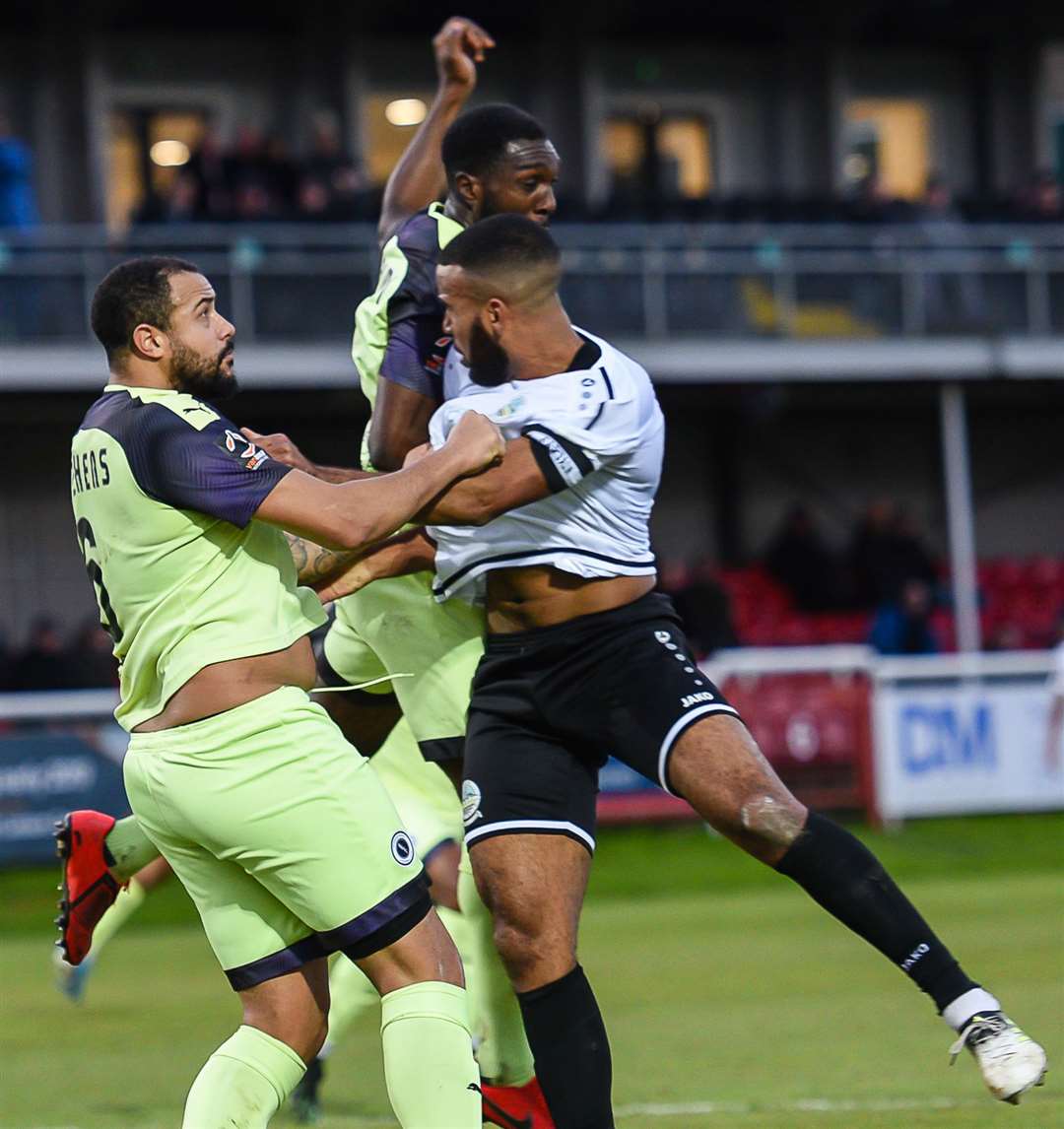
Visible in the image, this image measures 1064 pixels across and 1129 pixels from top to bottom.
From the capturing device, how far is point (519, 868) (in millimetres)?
5164

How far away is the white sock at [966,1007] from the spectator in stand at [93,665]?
12.9 metres

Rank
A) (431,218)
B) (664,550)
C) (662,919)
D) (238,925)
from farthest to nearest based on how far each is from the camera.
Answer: (664,550)
(662,919)
(431,218)
(238,925)

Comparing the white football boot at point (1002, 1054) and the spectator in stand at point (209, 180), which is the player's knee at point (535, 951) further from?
the spectator in stand at point (209, 180)

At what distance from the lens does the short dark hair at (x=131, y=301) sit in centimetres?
479

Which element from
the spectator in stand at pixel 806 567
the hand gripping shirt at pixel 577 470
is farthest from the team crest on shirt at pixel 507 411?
the spectator in stand at pixel 806 567

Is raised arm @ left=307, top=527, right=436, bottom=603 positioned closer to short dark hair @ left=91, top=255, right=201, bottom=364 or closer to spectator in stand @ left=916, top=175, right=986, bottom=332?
short dark hair @ left=91, top=255, right=201, bottom=364

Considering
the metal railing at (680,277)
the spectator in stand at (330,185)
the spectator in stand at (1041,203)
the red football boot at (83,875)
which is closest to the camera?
the red football boot at (83,875)

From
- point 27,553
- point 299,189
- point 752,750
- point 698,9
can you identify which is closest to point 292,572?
point 752,750

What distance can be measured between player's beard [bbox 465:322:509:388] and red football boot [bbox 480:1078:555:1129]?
1940 mm

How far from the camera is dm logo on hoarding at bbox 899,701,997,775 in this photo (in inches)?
656

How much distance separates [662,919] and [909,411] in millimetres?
15682

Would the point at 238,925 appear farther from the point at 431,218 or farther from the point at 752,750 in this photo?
the point at 431,218

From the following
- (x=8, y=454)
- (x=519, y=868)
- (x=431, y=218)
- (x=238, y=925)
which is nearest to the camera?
(x=238, y=925)

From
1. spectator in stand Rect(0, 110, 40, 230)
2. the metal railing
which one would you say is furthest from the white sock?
spectator in stand Rect(0, 110, 40, 230)
